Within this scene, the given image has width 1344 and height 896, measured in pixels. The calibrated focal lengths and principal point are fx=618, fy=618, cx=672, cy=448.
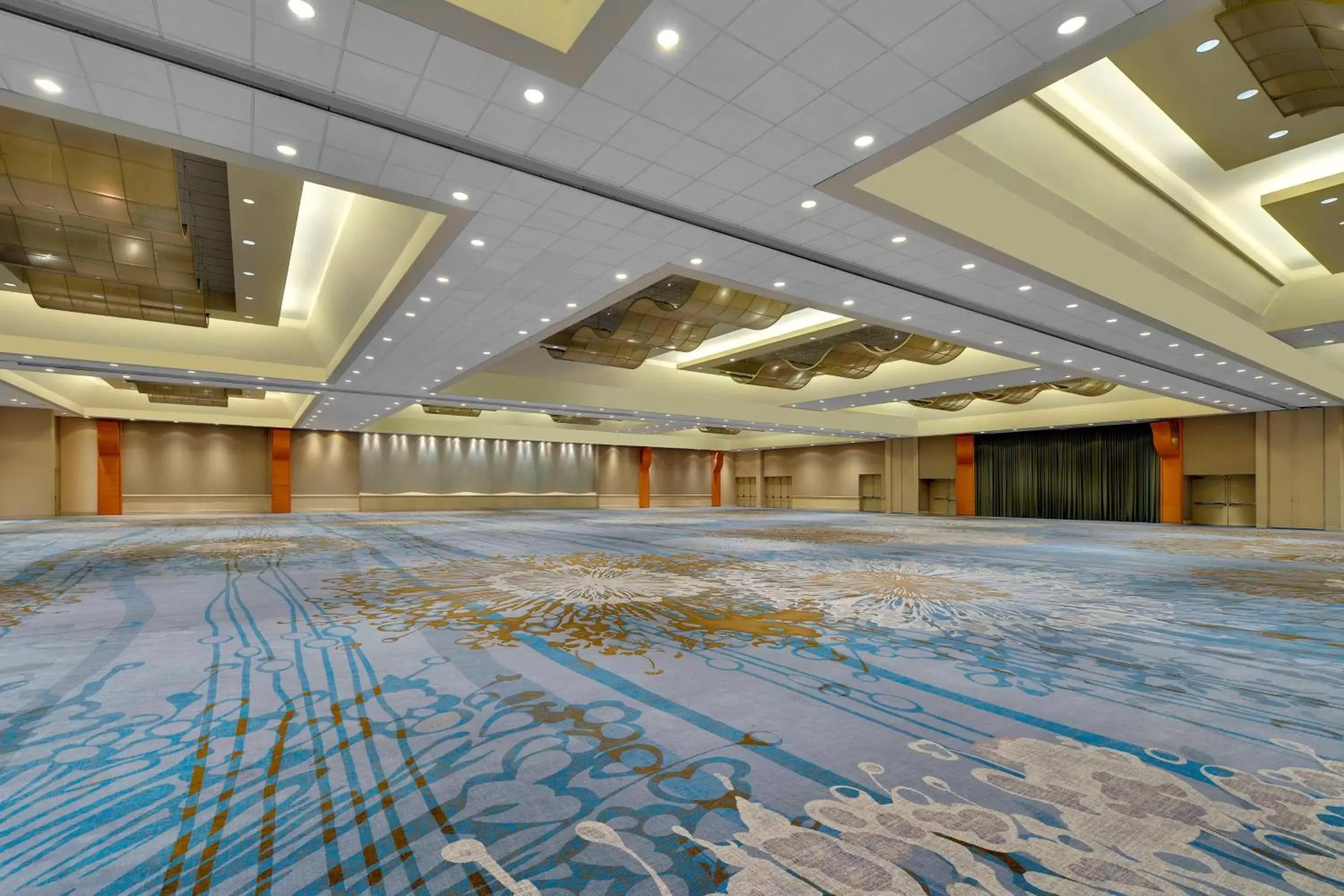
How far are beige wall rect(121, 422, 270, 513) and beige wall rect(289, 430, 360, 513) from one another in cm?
108

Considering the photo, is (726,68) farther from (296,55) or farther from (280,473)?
(280,473)

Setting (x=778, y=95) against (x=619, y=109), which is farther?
(x=619, y=109)

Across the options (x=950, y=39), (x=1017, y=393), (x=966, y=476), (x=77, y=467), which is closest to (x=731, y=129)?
(x=950, y=39)

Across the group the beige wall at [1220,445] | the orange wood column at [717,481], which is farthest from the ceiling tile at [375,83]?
the orange wood column at [717,481]

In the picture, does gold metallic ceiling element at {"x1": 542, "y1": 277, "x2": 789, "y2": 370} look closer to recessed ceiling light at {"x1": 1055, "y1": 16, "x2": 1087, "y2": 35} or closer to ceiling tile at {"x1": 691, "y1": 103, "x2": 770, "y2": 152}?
ceiling tile at {"x1": 691, "y1": 103, "x2": 770, "y2": 152}

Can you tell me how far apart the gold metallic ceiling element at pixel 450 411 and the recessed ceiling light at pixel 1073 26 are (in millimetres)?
19251

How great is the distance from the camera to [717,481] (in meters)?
37.3

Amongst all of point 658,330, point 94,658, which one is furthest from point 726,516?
point 94,658

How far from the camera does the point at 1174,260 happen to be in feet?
31.3

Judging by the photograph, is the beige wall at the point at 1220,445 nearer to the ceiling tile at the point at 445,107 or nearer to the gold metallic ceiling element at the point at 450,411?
the gold metallic ceiling element at the point at 450,411

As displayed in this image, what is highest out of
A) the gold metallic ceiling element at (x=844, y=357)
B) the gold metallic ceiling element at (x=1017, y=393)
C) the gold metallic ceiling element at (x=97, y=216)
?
the gold metallic ceiling element at (x=97, y=216)

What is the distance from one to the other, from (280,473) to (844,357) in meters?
23.5

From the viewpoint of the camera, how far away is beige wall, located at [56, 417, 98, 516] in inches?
906

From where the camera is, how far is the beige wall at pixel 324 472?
26781 mm
